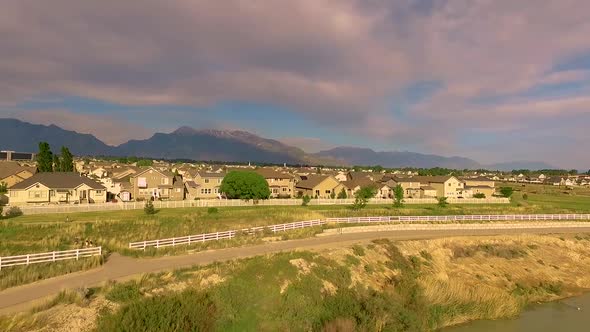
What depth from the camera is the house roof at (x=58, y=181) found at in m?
66.4

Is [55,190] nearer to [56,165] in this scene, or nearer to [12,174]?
[12,174]

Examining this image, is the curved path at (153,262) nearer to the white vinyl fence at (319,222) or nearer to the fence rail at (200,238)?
the fence rail at (200,238)

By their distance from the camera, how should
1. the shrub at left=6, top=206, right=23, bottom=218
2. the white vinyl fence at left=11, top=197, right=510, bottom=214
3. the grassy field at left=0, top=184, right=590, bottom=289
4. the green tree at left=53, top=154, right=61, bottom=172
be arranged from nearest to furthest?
the grassy field at left=0, top=184, right=590, bottom=289, the shrub at left=6, top=206, right=23, bottom=218, the white vinyl fence at left=11, top=197, right=510, bottom=214, the green tree at left=53, top=154, right=61, bottom=172

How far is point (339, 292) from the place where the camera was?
27.1m

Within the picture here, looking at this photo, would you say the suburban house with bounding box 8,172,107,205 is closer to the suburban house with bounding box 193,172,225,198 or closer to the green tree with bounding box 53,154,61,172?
the suburban house with bounding box 193,172,225,198

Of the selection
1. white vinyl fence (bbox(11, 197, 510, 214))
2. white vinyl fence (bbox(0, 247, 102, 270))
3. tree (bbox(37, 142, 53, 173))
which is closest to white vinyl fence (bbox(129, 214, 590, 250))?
white vinyl fence (bbox(0, 247, 102, 270))

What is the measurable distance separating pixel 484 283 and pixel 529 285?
17.5 feet

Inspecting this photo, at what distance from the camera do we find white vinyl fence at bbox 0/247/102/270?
26062 mm

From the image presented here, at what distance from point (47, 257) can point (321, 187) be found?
7315 cm

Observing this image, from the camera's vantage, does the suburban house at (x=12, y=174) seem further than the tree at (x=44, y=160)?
No

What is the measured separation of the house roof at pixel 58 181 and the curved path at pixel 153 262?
145 feet

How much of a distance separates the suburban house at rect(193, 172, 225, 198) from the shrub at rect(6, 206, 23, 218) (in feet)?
122

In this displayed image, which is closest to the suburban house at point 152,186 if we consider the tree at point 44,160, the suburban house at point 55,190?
the suburban house at point 55,190

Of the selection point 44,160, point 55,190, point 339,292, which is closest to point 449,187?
point 339,292
